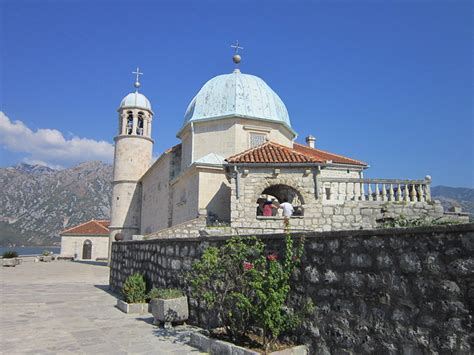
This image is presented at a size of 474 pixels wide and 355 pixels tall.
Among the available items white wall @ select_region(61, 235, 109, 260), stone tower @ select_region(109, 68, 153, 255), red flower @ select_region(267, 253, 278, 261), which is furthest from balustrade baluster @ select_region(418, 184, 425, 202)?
white wall @ select_region(61, 235, 109, 260)

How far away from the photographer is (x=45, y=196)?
17975 cm

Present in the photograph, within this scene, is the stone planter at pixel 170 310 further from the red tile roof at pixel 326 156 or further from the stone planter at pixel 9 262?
the stone planter at pixel 9 262

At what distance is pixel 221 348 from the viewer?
481 centimetres

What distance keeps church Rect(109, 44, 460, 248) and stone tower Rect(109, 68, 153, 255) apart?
86 mm

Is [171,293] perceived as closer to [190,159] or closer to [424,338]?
[424,338]

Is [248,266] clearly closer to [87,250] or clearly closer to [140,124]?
[140,124]

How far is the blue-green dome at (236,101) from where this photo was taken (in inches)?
770

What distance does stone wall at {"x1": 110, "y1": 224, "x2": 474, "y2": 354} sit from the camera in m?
2.99

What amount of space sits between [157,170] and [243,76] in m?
10.1

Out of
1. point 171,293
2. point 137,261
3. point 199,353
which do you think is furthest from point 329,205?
point 199,353

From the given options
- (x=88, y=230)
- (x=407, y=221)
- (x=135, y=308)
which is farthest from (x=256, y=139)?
(x=88, y=230)

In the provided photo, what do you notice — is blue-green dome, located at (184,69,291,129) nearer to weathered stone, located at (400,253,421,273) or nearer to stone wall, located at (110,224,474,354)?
stone wall, located at (110,224,474,354)

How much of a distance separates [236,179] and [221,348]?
978cm

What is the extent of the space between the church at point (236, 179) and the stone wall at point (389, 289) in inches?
294
